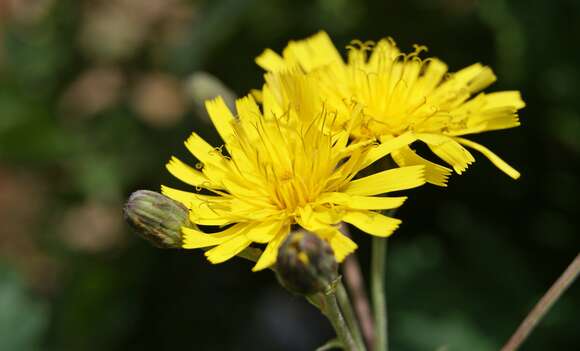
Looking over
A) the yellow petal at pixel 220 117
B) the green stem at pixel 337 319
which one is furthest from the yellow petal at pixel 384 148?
the yellow petal at pixel 220 117

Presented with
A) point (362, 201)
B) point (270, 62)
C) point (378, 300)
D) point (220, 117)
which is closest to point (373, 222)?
point (362, 201)

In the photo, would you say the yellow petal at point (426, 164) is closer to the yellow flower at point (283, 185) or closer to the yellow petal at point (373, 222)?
the yellow flower at point (283, 185)

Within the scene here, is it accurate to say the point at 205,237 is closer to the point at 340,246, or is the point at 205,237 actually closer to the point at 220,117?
the point at 340,246

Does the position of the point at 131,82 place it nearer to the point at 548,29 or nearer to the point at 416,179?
the point at 548,29

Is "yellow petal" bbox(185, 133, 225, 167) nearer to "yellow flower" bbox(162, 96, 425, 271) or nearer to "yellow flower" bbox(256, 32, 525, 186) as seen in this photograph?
"yellow flower" bbox(162, 96, 425, 271)

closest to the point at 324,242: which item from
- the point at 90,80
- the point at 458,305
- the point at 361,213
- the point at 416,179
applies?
the point at 361,213
